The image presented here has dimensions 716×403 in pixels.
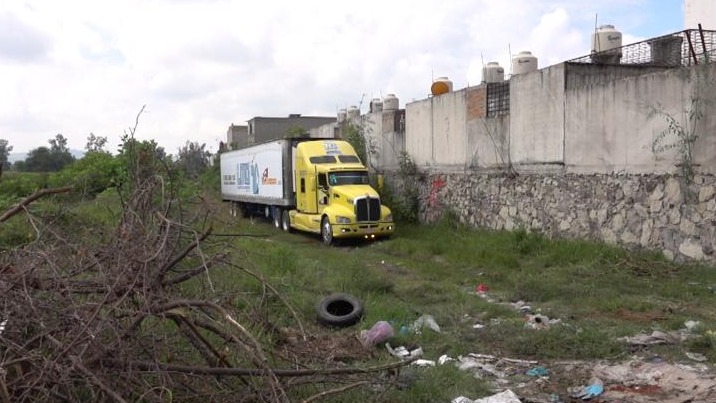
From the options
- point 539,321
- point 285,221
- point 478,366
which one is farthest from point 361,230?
point 478,366

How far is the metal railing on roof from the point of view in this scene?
1380cm

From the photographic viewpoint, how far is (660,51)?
50.0 feet

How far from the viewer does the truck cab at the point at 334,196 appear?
61.4 feet

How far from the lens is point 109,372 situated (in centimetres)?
424

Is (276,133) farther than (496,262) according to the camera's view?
Yes

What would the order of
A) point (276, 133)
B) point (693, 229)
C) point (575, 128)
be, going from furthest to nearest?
point (276, 133) < point (575, 128) < point (693, 229)

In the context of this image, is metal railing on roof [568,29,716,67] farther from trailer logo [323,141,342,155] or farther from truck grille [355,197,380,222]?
trailer logo [323,141,342,155]

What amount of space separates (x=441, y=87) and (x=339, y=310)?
14444 millimetres

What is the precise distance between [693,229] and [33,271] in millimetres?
11041

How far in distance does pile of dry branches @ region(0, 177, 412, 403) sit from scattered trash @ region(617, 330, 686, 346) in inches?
158

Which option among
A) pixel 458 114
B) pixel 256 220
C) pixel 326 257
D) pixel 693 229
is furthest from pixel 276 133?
pixel 693 229

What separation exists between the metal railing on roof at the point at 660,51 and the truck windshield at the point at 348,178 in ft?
23.7

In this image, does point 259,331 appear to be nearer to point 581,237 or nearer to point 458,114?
point 581,237

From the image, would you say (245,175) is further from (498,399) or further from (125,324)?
(125,324)
